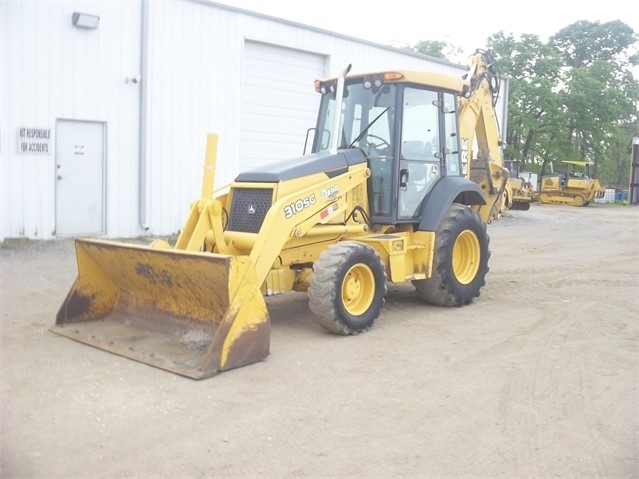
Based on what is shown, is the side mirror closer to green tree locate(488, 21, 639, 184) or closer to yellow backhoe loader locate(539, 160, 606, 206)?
yellow backhoe loader locate(539, 160, 606, 206)

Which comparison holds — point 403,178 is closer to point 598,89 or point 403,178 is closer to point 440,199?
point 440,199

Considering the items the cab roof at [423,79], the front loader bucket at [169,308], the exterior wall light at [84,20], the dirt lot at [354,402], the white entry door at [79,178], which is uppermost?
the exterior wall light at [84,20]

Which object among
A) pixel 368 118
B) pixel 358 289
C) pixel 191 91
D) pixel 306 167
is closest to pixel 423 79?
pixel 368 118

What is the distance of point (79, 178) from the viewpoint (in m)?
12.6

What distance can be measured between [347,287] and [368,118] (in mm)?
2097

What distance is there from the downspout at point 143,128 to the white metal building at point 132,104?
0.8 inches

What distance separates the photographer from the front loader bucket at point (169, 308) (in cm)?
572

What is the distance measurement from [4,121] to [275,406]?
8.74 m

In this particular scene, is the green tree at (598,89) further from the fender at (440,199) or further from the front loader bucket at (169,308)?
the front loader bucket at (169,308)

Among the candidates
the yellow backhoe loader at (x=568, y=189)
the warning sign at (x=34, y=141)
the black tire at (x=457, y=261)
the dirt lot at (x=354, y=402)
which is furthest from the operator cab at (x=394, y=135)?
the yellow backhoe loader at (x=568, y=189)

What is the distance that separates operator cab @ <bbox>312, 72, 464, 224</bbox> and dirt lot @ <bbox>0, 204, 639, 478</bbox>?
135cm

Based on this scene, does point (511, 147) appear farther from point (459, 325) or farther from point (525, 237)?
point (459, 325)

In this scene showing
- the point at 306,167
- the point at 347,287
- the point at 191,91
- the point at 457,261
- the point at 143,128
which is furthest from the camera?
the point at 191,91

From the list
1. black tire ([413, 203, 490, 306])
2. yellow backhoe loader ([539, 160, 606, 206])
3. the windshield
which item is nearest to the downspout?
the windshield
